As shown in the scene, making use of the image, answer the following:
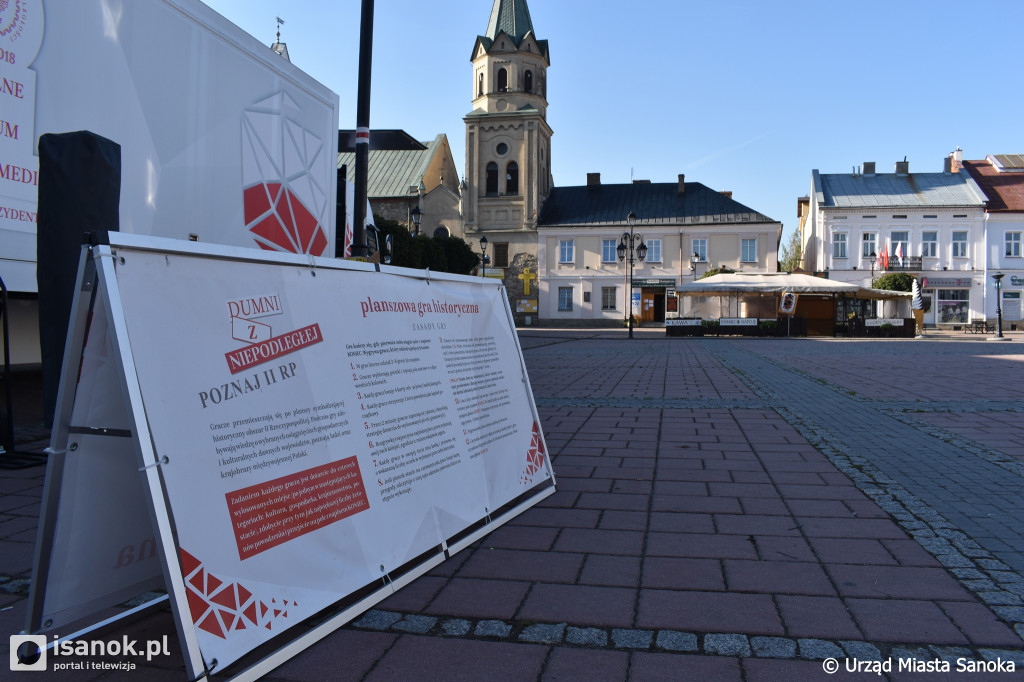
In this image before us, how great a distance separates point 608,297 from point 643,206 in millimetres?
7118

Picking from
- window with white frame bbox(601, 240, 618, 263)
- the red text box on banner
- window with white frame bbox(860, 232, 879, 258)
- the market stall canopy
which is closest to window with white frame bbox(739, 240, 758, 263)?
window with white frame bbox(860, 232, 879, 258)

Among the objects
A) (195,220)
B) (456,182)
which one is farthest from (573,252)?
(195,220)

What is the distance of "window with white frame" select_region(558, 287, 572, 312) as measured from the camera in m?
52.3

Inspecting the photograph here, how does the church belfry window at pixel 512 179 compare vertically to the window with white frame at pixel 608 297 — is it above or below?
above

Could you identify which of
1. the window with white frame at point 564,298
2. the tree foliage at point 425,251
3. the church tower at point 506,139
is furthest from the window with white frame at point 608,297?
the tree foliage at point 425,251

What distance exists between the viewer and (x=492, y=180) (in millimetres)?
53469

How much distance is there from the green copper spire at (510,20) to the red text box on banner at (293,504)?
53691mm

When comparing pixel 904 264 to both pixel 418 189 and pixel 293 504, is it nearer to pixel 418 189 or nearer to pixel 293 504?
pixel 418 189

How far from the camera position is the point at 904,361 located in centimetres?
1648

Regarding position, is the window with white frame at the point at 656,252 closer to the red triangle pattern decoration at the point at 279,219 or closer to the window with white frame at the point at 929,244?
the window with white frame at the point at 929,244

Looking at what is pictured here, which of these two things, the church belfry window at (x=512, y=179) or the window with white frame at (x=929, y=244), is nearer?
the window with white frame at (x=929, y=244)

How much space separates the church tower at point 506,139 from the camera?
171 feet

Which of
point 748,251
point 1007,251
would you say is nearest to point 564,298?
point 748,251

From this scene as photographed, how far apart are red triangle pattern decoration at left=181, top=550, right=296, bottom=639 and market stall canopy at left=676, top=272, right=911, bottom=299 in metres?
32.6
